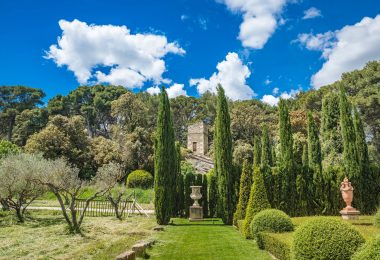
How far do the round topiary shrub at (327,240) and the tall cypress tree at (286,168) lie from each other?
36.4 ft

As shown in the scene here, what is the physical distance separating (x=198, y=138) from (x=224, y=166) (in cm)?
3023

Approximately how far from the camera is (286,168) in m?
→ 16.6

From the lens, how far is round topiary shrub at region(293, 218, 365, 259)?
522 cm

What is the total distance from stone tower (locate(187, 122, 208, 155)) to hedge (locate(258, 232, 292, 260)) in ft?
123

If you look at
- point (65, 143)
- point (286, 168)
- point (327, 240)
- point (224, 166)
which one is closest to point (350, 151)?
point (286, 168)

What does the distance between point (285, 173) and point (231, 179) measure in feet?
9.20

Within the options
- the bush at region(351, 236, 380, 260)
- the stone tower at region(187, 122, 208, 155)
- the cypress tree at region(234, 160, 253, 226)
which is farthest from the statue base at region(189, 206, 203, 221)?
the stone tower at region(187, 122, 208, 155)

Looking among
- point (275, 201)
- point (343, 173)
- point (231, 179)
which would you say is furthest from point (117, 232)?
point (343, 173)

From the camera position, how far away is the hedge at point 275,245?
675 cm

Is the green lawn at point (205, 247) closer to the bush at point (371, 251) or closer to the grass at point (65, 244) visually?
the grass at point (65, 244)

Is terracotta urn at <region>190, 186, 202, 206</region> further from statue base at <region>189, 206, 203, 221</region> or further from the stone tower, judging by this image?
the stone tower

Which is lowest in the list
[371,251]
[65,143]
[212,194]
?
[371,251]

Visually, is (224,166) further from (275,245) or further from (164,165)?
(275,245)

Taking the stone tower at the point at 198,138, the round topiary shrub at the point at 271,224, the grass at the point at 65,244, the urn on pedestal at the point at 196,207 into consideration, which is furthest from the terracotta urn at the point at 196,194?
the stone tower at the point at 198,138
